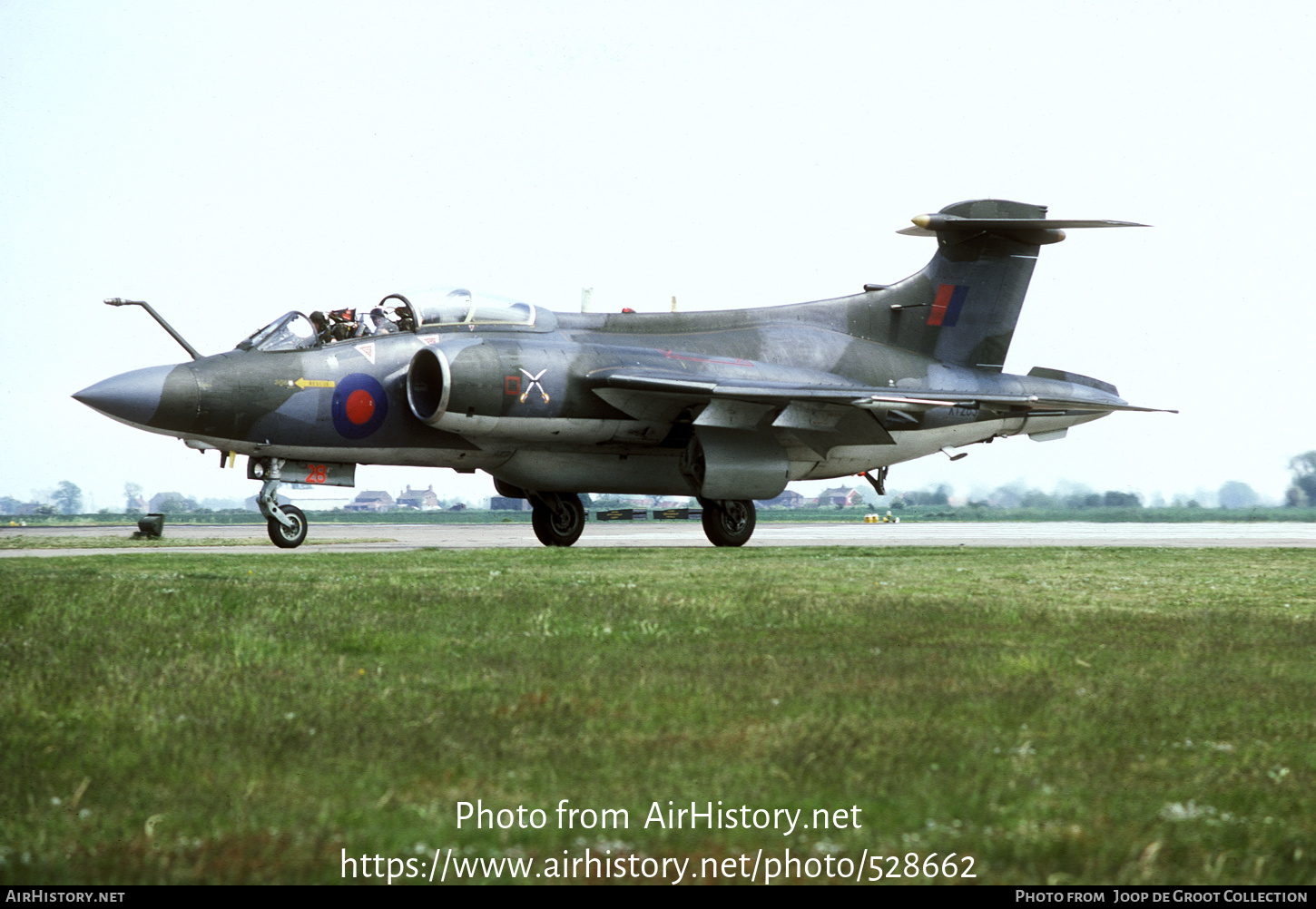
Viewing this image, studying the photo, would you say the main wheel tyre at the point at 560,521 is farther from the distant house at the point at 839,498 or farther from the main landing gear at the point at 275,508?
the distant house at the point at 839,498

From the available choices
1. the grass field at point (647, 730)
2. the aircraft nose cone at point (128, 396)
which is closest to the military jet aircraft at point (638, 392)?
the aircraft nose cone at point (128, 396)

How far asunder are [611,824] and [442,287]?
14806 millimetres

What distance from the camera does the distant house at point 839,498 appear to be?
10897cm

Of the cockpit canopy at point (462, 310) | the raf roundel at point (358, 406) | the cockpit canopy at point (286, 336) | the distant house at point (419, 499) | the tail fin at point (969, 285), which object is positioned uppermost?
the tail fin at point (969, 285)

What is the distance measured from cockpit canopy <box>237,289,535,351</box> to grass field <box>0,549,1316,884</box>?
847 centimetres

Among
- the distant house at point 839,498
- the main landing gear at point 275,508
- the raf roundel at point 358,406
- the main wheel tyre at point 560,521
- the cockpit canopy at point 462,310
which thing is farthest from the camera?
the distant house at point 839,498

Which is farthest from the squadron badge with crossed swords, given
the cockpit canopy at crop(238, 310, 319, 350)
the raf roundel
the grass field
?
the grass field

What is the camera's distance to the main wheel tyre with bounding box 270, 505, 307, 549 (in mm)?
16516

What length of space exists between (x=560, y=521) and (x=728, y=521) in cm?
273

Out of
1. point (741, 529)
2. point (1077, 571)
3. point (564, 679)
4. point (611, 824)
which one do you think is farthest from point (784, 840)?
point (741, 529)

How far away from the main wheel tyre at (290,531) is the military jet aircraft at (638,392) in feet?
0.10

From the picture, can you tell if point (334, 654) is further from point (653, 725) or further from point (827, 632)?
point (827, 632)

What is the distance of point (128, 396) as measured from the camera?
49.2 feet

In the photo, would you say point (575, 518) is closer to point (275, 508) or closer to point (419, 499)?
point (275, 508)
